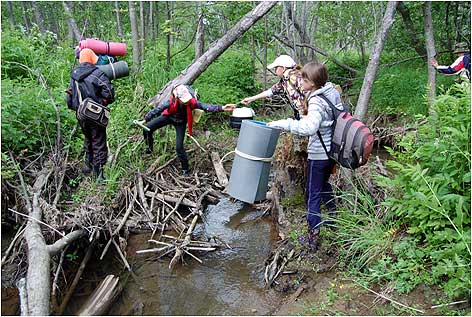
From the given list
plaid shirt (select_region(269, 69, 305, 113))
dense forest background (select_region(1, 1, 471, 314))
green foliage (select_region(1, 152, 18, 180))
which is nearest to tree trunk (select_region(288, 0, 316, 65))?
dense forest background (select_region(1, 1, 471, 314))

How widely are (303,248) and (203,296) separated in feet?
3.51

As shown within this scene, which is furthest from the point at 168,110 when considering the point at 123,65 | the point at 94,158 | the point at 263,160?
the point at 263,160

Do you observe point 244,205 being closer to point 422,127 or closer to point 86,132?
point 86,132

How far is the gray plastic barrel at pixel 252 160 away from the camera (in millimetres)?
4016

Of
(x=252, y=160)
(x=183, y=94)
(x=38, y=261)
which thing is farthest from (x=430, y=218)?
(x=183, y=94)

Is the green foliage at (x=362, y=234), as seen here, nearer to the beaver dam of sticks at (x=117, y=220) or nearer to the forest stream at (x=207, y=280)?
the forest stream at (x=207, y=280)

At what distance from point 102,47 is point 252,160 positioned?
8.59 feet

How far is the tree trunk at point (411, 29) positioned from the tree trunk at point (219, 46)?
4654 millimetres

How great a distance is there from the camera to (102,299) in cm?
353

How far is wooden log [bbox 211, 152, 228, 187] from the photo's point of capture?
19.9 feet

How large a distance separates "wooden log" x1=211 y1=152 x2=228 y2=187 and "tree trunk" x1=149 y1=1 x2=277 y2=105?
1.25 meters

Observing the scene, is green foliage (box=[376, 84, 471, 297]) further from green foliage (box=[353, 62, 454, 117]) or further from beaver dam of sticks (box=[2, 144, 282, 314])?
green foliage (box=[353, 62, 454, 117])

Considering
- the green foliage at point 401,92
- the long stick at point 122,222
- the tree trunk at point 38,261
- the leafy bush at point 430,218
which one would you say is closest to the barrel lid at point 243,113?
the leafy bush at point 430,218

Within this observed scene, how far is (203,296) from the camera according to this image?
3.82 metres
